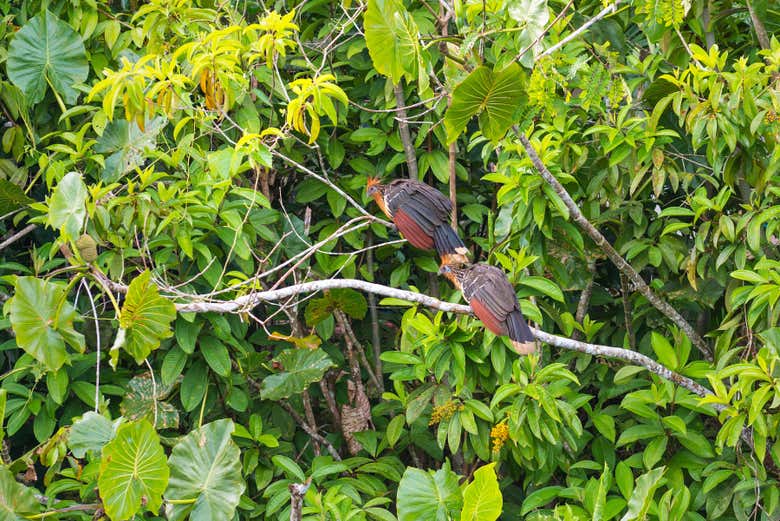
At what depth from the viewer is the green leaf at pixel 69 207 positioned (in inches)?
112

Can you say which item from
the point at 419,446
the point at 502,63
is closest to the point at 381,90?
the point at 502,63

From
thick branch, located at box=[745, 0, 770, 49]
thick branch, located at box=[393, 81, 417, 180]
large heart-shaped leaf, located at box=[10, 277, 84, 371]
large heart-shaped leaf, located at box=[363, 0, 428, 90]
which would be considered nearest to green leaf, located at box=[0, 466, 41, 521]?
large heart-shaped leaf, located at box=[10, 277, 84, 371]

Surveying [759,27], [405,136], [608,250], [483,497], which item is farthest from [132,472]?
[759,27]

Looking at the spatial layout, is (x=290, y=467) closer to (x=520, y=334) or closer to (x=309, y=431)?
(x=309, y=431)

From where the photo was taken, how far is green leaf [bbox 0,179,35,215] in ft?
12.0

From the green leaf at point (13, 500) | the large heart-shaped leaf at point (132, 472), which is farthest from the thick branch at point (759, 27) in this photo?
the green leaf at point (13, 500)

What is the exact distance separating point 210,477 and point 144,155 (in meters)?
1.25

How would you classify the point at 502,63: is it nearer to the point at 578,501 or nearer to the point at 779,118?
the point at 779,118

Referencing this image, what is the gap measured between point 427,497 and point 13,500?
121cm

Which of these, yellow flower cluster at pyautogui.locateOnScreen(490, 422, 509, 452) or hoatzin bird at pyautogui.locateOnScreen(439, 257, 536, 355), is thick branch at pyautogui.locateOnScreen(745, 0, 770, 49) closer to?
hoatzin bird at pyautogui.locateOnScreen(439, 257, 536, 355)

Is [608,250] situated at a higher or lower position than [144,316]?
lower

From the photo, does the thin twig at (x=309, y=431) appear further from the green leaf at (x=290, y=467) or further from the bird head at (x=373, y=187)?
the bird head at (x=373, y=187)

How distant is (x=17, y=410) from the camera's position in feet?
11.8

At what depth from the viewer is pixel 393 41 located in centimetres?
276
